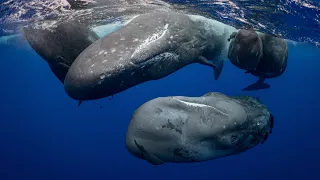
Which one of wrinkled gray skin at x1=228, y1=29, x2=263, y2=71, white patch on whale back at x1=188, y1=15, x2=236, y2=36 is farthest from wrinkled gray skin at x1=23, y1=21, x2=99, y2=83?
wrinkled gray skin at x1=228, y1=29, x2=263, y2=71

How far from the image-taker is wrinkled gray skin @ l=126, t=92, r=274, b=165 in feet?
13.4

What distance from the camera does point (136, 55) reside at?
4734mm

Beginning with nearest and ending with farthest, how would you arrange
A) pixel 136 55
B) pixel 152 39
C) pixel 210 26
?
pixel 136 55, pixel 152 39, pixel 210 26

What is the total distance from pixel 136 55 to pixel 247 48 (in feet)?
8.08

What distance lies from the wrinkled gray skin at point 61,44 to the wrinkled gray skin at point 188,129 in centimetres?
235

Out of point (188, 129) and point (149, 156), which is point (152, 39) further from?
point (149, 156)

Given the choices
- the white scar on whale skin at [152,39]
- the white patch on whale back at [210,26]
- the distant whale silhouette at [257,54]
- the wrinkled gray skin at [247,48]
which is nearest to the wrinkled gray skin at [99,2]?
the white patch on whale back at [210,26]

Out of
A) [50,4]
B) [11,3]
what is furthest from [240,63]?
[11,3]

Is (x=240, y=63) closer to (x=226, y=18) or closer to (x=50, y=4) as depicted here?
(x=226, y=18)

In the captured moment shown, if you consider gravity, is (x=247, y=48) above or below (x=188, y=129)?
above

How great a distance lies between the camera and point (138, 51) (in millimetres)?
4797

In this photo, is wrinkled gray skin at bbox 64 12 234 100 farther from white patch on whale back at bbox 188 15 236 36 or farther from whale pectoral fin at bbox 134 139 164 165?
whale pectoral fin at bbox 134 139 164 165

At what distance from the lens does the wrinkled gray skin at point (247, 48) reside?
570cm

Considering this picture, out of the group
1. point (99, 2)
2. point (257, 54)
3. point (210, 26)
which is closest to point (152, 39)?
point (257, 54)
